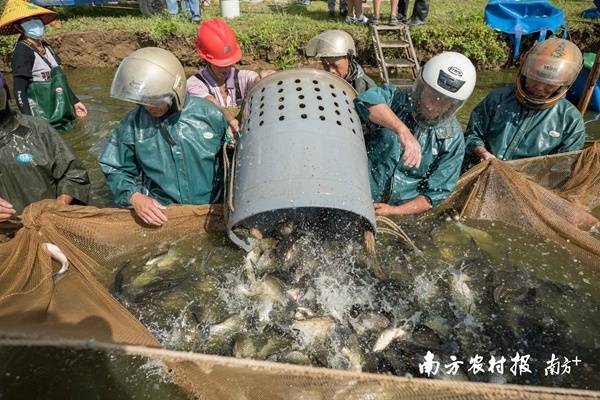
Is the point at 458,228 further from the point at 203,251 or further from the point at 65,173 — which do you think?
the point at 65,173

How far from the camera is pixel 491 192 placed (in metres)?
4.25

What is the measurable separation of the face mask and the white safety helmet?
4989mm

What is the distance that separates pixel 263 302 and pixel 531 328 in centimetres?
215

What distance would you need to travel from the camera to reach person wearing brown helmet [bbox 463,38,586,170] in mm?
4086

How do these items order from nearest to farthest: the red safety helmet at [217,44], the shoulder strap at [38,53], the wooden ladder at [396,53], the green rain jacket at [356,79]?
the red safety helmet at [217,44]
the green rain jacket at [356,79]
the shoulder strap at [38,53]
the wooden ladder at [396,53]

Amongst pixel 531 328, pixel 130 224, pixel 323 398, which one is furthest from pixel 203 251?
pixel 531 328

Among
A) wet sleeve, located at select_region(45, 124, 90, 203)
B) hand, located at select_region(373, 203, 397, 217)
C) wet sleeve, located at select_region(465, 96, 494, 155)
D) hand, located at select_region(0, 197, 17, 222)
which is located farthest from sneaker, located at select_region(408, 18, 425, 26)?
hand, located at select_region(0, 197, 17, 222)

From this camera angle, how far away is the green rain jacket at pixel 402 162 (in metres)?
3.91

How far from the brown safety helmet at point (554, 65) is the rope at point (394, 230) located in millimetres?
1972

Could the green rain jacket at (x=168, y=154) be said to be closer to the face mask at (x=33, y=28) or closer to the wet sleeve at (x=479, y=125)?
the wet sleeve at (x=479, y=125)

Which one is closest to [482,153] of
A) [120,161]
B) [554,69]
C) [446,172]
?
[446,172]

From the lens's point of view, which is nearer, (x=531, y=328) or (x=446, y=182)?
(x=531, y=328)

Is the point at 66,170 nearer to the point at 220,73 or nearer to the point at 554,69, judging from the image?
the point at 220,73

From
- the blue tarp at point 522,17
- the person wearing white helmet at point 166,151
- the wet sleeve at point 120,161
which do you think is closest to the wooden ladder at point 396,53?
the blue tarp at point 522,17
